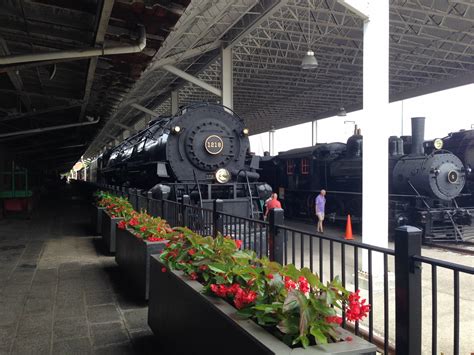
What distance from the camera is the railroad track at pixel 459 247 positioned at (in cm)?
1220

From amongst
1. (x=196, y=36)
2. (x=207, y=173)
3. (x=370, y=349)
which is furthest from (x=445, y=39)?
(x=370, y=349)

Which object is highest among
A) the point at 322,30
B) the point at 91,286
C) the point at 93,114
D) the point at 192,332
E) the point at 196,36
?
the point at 322,30

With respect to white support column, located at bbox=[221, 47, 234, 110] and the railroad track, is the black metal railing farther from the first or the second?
white support column, located at bbox=[221, 47, 234, 110]

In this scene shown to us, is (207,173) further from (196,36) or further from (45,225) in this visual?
(196,36)

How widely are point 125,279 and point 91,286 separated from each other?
0.54 meters

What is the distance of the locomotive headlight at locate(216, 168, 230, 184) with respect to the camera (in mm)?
9547

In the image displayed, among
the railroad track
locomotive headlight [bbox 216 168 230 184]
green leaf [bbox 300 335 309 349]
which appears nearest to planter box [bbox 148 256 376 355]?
green leaf [bbox 300 335 309 349]

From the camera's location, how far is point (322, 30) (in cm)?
2123

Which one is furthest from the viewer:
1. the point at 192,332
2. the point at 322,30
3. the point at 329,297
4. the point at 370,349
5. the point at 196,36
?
the point at 322,30

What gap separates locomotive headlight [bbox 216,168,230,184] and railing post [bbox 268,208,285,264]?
18.0ft

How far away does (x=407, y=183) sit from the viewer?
14.7 metres

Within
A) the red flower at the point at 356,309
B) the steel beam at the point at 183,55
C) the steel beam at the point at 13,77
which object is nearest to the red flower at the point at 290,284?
the red flower at the point at 356,309

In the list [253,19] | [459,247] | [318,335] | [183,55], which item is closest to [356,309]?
[318,335]

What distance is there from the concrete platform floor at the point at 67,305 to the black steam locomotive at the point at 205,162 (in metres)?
2.24
